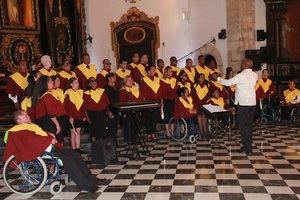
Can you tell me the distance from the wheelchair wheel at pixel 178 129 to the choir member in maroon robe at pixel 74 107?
2.20 meters

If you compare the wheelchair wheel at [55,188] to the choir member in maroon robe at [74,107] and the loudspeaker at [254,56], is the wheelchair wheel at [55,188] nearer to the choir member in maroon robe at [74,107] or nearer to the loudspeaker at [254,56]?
the choir member in maroon robe at [74,107]

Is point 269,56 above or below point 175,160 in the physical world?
above

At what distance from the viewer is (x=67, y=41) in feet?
46.0

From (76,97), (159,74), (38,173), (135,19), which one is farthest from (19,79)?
(135,19)

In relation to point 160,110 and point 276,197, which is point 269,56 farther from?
point 276,197

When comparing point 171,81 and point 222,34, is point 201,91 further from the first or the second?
point 222,34

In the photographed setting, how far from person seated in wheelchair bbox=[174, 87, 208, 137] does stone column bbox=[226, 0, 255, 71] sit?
4.63 m

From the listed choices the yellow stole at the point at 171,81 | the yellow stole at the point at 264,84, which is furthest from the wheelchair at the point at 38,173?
the yellow stole at the point at 264,84

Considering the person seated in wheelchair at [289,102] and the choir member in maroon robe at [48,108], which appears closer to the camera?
the choir member in maroon robe at [48,108]

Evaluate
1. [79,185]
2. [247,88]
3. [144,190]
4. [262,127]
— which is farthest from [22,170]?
[262,127]

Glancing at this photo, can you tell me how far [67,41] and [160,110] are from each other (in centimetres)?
625

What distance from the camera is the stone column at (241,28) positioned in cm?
1259

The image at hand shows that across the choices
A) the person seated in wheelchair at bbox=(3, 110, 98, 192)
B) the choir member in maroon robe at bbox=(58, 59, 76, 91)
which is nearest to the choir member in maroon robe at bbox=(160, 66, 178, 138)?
the choir member in maroon robe at bbox=(58, 59, 76, 91)

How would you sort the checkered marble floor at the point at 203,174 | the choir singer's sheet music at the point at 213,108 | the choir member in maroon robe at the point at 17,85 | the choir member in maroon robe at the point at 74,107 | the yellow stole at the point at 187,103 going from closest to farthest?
1. the checkered marble floor at the point at 203,174
2. the choir member in maroon robe at the point at 74,107
3. the choir singer's sheet music at the point at 213,108
4. the yellow stole at the point at 187,103
5. the choir member in maroon robe at the point at 17,85
